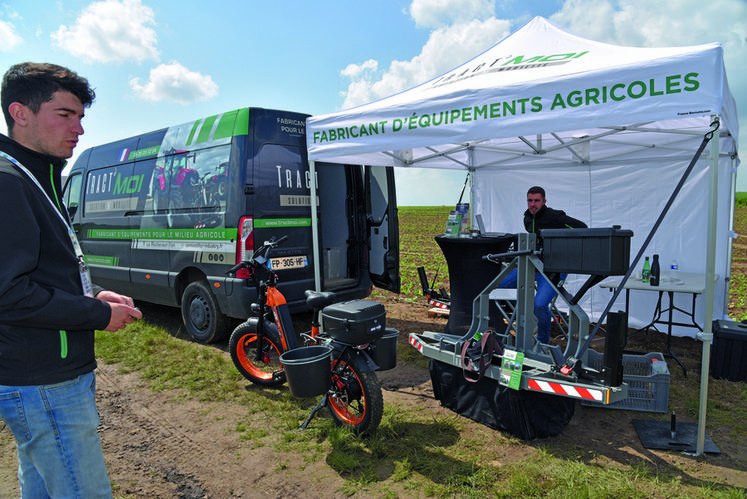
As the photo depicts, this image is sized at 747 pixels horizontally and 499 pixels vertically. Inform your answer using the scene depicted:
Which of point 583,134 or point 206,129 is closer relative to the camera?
point 206,129

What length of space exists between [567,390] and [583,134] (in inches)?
149

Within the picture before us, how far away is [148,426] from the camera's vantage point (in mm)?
3402

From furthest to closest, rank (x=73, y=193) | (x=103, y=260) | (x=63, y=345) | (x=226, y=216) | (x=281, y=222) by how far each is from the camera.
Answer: (x=73, y=193), (x=103, y=260), (x=281, y=222), (x=226, y=216), (x=63, y=345)

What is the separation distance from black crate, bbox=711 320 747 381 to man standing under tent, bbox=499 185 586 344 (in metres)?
1.54

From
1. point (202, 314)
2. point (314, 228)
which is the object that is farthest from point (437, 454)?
point (202, 314)

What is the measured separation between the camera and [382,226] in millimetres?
5730

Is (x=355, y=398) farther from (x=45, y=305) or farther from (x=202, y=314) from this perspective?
(x=202, y=314)

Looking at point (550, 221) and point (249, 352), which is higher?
point (550, 221)

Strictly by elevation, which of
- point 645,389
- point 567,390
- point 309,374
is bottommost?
point 645,389

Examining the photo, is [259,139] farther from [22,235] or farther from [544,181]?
[544,181]

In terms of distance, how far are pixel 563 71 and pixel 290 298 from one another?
130 inches

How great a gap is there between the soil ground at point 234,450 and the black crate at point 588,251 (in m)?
1.21

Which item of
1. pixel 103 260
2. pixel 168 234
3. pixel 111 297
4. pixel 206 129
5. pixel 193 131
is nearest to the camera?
pixel 111 297

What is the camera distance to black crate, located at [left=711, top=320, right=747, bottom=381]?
164 inches
